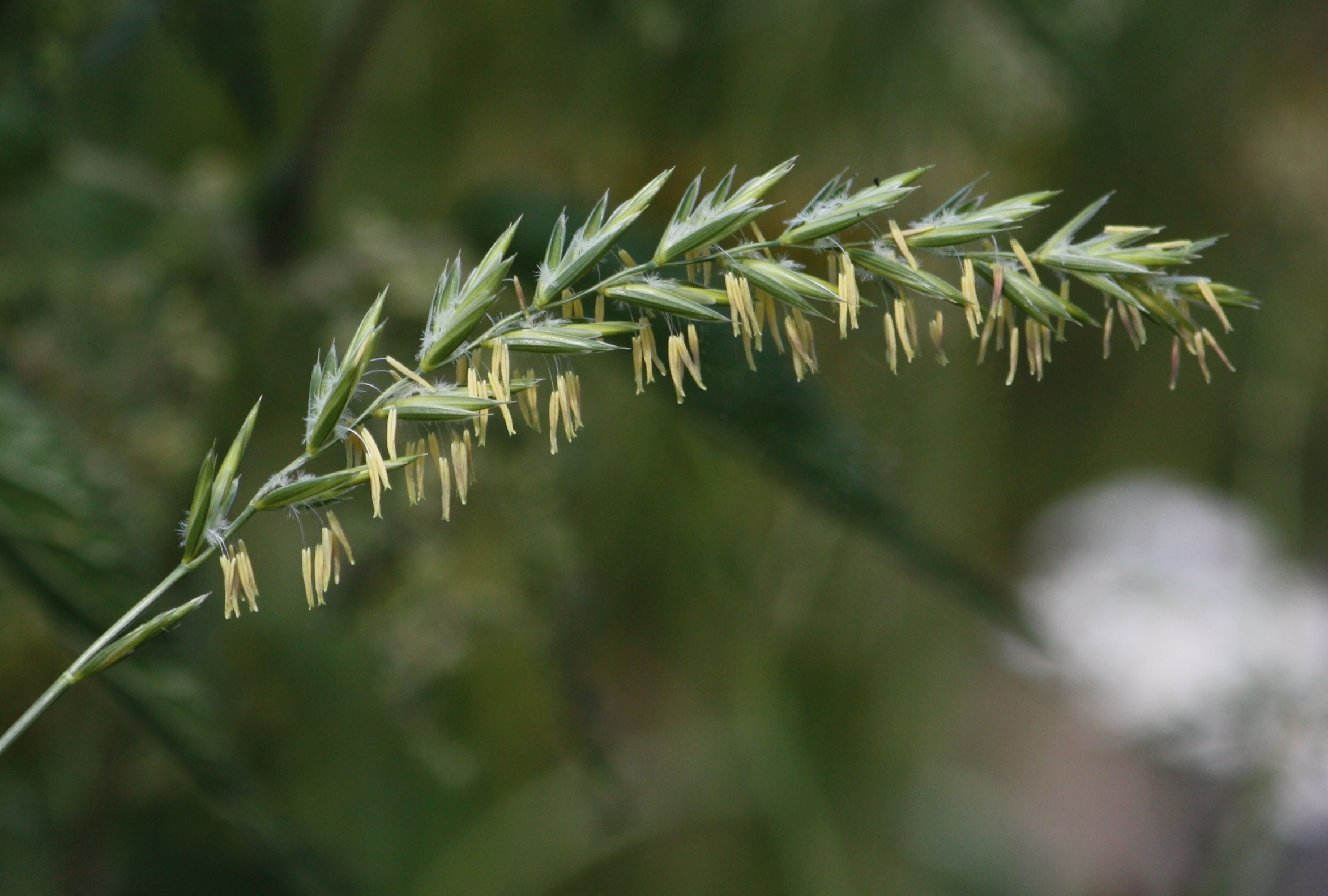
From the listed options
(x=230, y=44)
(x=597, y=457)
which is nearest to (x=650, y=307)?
(x=230, y=44)

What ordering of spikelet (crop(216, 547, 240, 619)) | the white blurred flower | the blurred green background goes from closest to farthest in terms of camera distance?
spikelet (crop(216, 547, 240, 619)), the blurred green background, the white blurred flower

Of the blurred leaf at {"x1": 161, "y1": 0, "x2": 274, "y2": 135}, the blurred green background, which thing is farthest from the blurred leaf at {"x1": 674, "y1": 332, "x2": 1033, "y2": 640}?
the blurred leaf at {"x1": 161, "y1": 0, "x2": 274, "y2": 135}

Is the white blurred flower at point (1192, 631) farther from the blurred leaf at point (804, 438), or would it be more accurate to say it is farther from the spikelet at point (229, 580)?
the spikelet at point (229, 580)

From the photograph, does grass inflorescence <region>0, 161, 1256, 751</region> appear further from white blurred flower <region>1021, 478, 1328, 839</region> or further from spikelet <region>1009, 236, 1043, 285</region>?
white blurred flower <region>1021, 478, 1328, 839</region>

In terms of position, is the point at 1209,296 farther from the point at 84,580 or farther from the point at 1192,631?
the point at 1192,631

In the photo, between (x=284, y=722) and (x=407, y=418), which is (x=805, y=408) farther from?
(x=284, y=722)

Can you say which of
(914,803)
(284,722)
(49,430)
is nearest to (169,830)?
(284,722)

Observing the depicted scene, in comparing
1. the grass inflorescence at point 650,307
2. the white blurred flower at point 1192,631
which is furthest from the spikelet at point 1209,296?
the white blurred flower at point 1192,631
